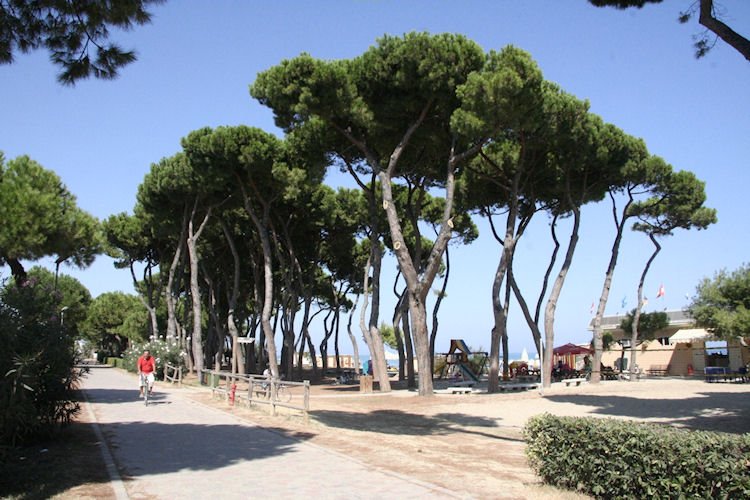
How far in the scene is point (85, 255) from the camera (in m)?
22.5

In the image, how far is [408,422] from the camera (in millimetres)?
12617

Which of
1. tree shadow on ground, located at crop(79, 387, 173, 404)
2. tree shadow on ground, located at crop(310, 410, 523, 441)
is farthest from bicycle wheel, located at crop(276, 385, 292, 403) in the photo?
tree shadow on ground, located at crop(79, 387, 173, 404)

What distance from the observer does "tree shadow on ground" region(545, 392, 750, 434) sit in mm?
11719

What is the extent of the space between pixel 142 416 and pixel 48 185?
10.0m

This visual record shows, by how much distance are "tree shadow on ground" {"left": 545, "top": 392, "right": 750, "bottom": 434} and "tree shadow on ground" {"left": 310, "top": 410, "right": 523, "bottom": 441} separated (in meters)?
3.47

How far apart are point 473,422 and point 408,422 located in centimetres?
142

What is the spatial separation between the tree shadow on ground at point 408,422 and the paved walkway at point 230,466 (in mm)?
2271

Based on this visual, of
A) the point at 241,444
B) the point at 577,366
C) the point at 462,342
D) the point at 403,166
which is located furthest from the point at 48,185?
the point at 577,366

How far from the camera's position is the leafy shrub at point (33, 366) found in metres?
6.21

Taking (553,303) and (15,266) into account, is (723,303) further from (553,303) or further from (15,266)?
(15,266)

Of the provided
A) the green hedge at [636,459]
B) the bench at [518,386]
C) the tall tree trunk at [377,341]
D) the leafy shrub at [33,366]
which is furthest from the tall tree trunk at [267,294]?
the green hedge at [636,459]

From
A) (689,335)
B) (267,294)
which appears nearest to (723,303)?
(689,335)

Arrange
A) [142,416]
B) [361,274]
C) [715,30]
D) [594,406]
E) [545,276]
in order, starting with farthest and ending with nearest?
[361,274] < [545,276] < [594,406] < [142,416] < [715,30]

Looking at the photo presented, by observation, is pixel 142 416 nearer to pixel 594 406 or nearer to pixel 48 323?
pixel 48 323
